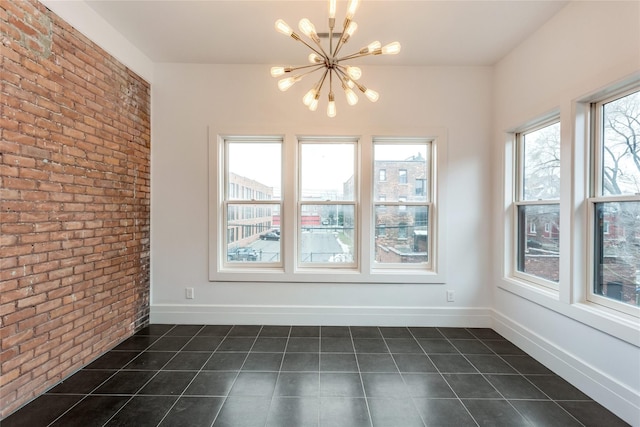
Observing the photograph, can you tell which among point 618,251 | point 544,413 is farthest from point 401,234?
point 544,413

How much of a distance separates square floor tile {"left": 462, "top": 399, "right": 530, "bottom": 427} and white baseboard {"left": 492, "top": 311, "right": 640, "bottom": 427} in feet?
2.09

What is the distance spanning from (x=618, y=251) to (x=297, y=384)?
2.44m

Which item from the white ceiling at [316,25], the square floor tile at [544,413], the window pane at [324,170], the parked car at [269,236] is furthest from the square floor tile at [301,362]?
the white ceiling at [316,25]

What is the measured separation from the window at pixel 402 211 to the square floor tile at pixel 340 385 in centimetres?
138

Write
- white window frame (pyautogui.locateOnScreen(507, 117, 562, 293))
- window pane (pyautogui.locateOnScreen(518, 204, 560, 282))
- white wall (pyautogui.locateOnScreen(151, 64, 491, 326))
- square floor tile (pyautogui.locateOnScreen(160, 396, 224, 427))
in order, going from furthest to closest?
white wall (pyautogui.locateOnScreen(151, 64, 491, 326)) → white window frame (pyautogui.locateOnScreen(507, 117, 562, 293)) → window pane (pyautogui.locateOnScreen(518, 204, 560, 282)) → square floor tile (pyautogui.locateOnScreen(160, 396, 224, 427))

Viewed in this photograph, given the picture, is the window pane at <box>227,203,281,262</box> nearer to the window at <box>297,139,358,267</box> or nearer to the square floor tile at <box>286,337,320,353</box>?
the window at <box>297,139,358,267</box>

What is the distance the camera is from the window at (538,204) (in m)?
2.40

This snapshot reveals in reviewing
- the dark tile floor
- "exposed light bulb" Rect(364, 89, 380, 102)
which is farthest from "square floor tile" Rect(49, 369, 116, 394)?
"exposed light bulb" Rect(364, 89, 380, 102)

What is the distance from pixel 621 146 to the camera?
6.16 ft

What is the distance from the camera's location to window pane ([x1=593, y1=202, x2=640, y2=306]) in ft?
5.87

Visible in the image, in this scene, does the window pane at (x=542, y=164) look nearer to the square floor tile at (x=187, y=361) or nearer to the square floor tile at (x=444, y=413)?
the square floor tile at (x=444, y=413)

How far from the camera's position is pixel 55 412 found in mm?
1762

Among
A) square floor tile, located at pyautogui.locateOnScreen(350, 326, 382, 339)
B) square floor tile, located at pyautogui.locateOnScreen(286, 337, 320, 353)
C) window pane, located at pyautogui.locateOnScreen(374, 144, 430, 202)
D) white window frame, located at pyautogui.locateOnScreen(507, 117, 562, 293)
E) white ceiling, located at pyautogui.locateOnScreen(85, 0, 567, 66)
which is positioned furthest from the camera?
window pane, located at pyautogui.locateOnScreen(374, 144, 430, 202)

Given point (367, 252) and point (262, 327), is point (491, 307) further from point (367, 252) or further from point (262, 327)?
point (262, 327)
